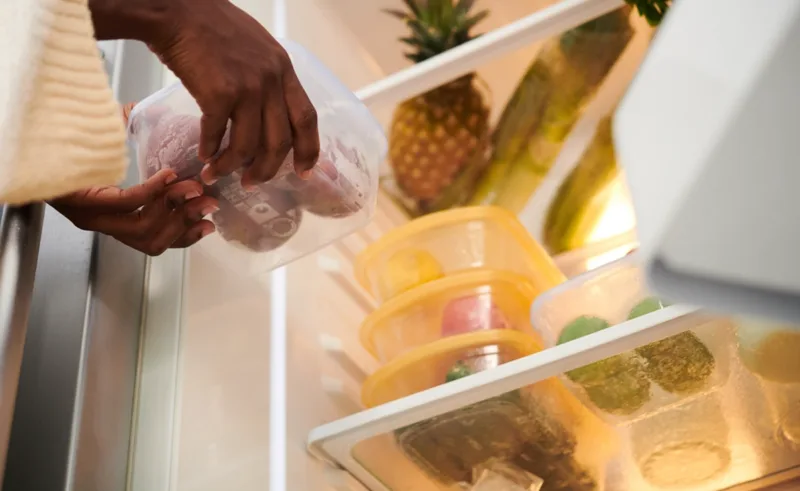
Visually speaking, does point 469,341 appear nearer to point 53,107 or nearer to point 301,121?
point 301,121

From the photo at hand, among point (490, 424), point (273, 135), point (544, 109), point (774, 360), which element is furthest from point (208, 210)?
point (544, 109)

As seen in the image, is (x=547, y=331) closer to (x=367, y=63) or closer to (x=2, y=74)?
(x=2, y=74)

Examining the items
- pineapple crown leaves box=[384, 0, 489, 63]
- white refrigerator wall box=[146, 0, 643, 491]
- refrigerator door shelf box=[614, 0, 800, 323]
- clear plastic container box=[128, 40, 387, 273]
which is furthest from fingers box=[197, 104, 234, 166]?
pineapple crown leaves box=[384, 0, 489, 63]

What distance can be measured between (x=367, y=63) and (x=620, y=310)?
2.76ft

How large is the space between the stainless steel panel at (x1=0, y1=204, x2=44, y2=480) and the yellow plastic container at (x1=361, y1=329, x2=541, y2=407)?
44cm

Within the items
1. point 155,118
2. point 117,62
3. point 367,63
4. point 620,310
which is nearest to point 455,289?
point 620,310

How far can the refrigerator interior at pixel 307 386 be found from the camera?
2.79ft

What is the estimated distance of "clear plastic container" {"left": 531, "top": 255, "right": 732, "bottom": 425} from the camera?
904mm

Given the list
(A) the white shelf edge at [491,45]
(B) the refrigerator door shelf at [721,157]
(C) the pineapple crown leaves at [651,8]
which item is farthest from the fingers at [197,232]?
(C) the pineapple crown leaves at [651,8]

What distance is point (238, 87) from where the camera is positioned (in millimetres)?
664

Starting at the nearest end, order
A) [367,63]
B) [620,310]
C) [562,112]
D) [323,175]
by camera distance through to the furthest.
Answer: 1. [323,175]
2. [620,310]
3. [562,112]
4. [367,63]

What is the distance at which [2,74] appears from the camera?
55cm

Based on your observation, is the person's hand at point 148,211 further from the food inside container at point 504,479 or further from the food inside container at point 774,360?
the food inside container at point 774,360

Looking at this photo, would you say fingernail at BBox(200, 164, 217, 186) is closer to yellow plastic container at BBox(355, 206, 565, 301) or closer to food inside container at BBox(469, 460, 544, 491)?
yellow plastic container at BBox(355, 206, 565, 301)
